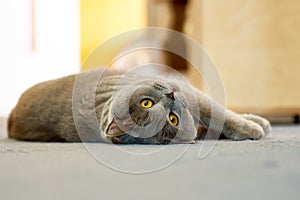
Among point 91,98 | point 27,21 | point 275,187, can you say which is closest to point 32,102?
point 91,98

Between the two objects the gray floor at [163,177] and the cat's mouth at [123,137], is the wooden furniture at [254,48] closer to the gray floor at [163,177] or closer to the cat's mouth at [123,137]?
the cat's mouth at [123,137]

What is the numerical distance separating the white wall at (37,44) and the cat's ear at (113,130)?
922 mm

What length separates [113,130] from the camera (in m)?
1.11

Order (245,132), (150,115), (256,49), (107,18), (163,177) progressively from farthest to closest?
(107,18) → (256,49) → (245,132) → (150,115) → (163,177)

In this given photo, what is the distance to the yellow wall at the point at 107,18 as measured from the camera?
3561 mm

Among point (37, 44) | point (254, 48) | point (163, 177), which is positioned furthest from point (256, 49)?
point (163, 177)

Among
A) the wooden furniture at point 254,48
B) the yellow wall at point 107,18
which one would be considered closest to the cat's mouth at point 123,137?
the wooden furniture at point 254,48

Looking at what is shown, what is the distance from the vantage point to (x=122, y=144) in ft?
3.76

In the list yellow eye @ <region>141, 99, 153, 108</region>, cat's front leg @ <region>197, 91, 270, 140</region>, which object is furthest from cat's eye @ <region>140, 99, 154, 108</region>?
cat's front leg @ <region>197, 91, 270, 140</region>

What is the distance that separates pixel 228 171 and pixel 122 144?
0.46 meters

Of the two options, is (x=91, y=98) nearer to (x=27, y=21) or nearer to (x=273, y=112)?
(x=27, y=21)

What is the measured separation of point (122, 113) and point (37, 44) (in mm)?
1177

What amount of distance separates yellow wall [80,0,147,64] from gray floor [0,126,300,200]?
2.67 m

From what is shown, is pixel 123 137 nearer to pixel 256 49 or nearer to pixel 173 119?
pixel 173 119
